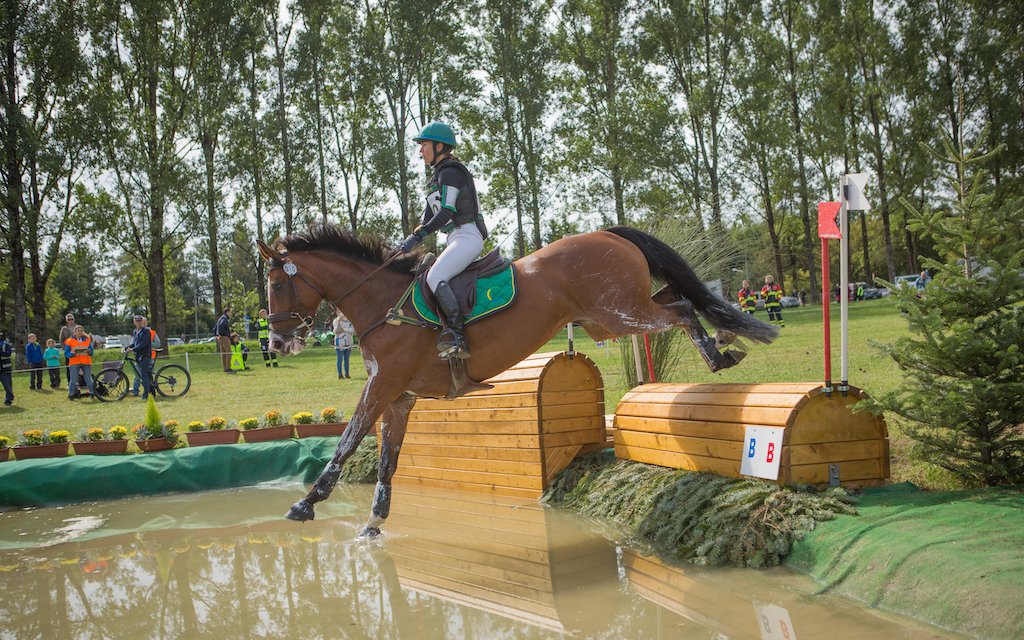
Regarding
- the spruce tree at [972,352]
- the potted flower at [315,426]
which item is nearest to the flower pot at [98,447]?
the potted flower at [315,426]

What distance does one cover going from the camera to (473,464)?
643 centimetres

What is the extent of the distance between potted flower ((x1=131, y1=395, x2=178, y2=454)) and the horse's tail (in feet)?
20.4

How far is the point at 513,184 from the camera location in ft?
88.9

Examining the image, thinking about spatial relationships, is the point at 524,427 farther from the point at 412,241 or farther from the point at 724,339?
the point at 412,241

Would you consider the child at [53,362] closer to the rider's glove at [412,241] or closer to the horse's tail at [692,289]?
the rider's glove at [412,241]

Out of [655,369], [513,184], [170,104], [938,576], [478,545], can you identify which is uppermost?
[170,104]

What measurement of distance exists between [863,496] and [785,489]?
1.50ft

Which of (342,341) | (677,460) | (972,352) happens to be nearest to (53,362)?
(342,341)

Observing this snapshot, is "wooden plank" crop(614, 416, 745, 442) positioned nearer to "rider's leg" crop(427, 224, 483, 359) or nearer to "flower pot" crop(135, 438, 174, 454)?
"rider's leg" crop(427, 224, 483, 359)

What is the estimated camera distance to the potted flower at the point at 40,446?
794 centimetres

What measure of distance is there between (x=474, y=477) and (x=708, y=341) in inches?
111

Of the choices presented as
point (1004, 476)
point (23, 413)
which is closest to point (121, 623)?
point (1004, 476)

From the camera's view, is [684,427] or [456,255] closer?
[456,255]

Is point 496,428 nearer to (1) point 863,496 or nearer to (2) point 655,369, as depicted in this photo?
(2) point 655,369
